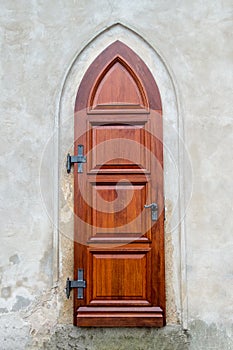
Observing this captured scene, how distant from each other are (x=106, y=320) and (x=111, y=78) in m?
1.82

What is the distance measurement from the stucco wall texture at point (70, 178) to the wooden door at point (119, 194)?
0.34ft

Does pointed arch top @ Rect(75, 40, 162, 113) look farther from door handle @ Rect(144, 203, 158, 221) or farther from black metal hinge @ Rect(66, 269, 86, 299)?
black metal hinge @ Rect(66, 269, 86, 299)

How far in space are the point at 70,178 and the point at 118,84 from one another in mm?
815

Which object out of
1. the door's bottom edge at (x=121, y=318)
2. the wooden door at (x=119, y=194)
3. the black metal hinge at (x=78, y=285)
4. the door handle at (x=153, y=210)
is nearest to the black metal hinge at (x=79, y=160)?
the wooden door at (x=119, y=194)

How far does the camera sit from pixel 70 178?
346 cm

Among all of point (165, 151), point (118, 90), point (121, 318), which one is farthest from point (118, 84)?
point (121, 318)

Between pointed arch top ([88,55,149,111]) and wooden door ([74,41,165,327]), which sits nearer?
wooden door ([74,41,165,327])

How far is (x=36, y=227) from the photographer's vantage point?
342 cm

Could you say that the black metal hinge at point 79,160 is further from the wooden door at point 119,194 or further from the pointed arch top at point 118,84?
the pointed arch top at point 118,84

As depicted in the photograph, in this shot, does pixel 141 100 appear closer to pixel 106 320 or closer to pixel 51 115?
pixel 51 115

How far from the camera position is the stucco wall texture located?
3318 millimetres

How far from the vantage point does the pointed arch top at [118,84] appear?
348 centimetres

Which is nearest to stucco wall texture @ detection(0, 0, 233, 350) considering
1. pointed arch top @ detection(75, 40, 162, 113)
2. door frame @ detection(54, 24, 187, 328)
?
door frame @ detection(54, 24, 187, 328)

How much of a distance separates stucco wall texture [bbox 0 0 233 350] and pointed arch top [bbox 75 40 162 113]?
118 mm
